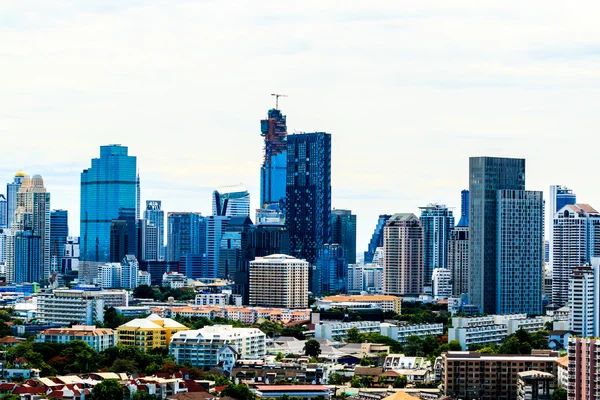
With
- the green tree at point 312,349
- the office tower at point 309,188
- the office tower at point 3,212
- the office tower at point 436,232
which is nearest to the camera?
the green tree at point 312,349

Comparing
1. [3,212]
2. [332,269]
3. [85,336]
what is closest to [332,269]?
[332,269]

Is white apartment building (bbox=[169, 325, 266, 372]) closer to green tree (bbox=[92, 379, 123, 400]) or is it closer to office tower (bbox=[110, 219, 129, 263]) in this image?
green tree (bbox=[92, 379, 123, 400])

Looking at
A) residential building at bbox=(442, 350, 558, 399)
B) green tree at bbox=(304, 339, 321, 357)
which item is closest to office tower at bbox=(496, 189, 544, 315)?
green tree at bbox=(304, 339, 321, 357)

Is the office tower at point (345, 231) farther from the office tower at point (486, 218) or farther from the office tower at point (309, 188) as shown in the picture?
the office tower at point (486, 218)

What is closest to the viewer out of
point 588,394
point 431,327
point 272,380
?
point 588,394

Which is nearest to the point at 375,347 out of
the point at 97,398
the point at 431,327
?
the point at 431,327

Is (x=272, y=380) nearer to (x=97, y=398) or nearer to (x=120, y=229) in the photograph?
(x=97, y=398)

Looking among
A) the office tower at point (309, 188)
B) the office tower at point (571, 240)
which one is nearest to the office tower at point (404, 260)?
the office tower at point (571, 240)
